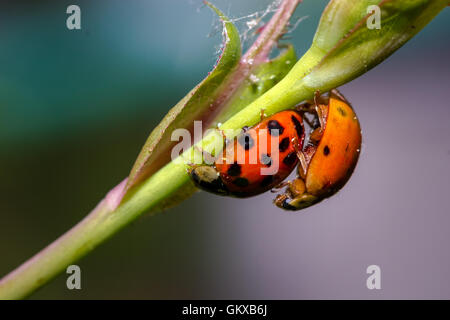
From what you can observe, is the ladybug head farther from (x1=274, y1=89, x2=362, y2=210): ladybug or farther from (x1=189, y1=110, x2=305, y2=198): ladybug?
(x1=274, y1=89, x2=362, y2=210): ladybug

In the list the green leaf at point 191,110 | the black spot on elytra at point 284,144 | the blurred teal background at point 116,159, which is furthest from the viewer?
the blurred teal background at point 116,159

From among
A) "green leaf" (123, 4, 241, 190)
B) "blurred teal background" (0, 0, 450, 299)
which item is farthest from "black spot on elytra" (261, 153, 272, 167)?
"blurred teal background" (0, 0, 450, 299)

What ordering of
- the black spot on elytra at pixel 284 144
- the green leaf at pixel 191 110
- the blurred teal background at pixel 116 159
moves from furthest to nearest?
the blurred teal background at pixel 116 159
the black spot on elytra at pixel 284 144
the green leaf at pixel 191 110

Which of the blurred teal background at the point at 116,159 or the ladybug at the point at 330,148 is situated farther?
the blurred teal background at the point at 116,159

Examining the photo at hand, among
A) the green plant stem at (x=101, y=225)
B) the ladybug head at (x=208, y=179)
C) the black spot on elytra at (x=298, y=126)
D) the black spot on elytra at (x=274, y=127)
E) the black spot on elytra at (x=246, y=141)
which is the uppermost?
the black spot on elytra at (x=298, y=126)

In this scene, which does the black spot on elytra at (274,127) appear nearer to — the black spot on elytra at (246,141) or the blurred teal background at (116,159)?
the black spot on elytra at (246,141)

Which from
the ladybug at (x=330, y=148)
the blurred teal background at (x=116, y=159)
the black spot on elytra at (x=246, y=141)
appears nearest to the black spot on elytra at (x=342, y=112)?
the ladybug at (x=330, y=148)

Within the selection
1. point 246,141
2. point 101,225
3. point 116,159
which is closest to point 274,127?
point 246,141
